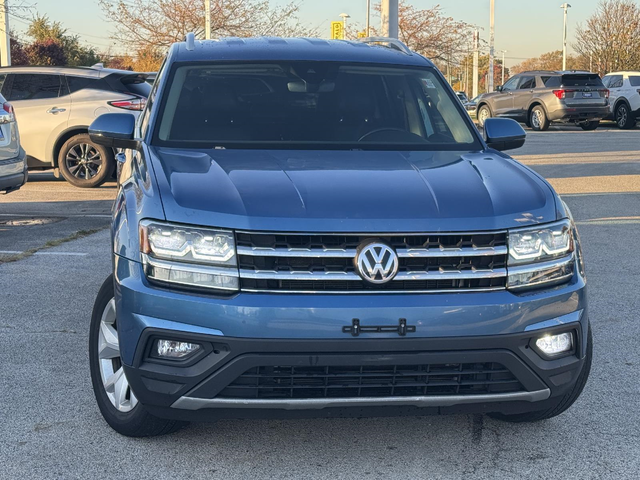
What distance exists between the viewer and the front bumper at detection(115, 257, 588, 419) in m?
3.30

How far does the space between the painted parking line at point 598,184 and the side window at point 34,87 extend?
7.28 meters

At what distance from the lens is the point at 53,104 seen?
13.3 meters

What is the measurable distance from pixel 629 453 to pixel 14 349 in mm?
3389

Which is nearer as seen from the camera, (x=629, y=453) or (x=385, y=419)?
(x=629, y=453)

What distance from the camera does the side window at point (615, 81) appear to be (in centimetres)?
2961

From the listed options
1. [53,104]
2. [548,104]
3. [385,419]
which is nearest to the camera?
A: [385,419]

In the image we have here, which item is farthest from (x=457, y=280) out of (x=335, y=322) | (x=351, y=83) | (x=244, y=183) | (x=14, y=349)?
(x=14, y=349)

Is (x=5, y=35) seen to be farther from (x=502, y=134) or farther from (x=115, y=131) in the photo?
(x=502, y=134)

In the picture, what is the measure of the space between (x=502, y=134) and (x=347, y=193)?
68.7 inches

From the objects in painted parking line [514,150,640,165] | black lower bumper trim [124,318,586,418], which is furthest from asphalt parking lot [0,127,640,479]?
painted parking line [514,150,640,165]

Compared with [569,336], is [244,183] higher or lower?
higher

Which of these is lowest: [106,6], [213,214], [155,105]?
[213,214]

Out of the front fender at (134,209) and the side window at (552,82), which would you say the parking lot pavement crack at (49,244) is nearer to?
the front fender at (134,209)

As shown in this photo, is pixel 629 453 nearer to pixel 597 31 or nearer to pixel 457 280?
pixel 457 280
